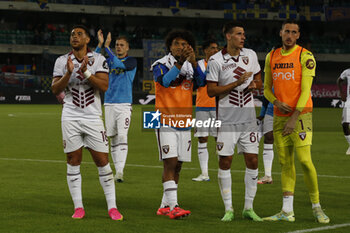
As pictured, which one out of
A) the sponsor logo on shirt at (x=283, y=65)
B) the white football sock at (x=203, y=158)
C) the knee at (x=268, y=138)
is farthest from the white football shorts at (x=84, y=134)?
the knee at (x=268, y=138)

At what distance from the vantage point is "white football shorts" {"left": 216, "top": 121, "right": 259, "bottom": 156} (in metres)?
7.57

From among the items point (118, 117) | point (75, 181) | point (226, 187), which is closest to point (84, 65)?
point (75, 181)

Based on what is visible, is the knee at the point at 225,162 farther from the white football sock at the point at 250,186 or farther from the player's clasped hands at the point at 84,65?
the player's clasped hands at the point at 84,65

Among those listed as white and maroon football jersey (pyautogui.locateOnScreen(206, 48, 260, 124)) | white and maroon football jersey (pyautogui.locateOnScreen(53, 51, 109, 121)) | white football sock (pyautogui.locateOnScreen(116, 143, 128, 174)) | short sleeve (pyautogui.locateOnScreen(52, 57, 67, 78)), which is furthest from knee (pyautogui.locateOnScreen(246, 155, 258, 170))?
white football sock (pyautogui.locateOnScreen(116, 143, 128, 174))

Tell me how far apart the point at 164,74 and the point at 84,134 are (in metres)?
1.19

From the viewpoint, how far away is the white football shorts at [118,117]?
11266 mm

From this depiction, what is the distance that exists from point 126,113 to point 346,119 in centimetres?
612

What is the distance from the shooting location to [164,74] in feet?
25.1

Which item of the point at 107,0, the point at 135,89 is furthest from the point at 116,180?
the point at 107,0

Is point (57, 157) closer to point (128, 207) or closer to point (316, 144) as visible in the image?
point (128, 207)

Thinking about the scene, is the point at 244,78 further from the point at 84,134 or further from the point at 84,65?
the point at 84,134

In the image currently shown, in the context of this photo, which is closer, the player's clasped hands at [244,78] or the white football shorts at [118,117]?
the player's clasped hands at [244,78]

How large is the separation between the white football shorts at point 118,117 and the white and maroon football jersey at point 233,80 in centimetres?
387

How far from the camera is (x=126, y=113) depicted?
37.0ft
